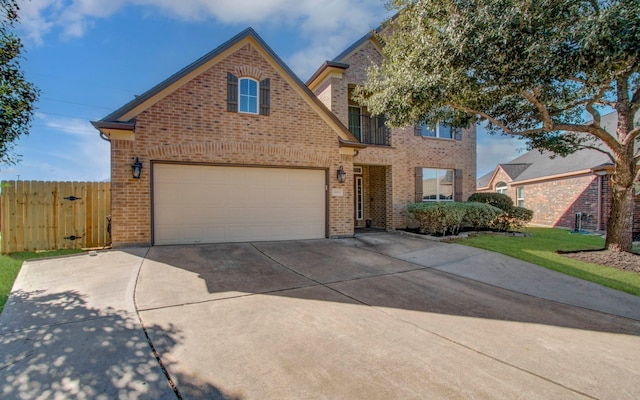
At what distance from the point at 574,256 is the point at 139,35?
707 inches

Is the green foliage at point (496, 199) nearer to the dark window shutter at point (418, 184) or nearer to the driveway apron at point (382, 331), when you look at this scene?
the dark window shutter at point (418, 184)

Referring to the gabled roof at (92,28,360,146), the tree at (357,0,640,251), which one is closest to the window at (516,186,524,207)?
the tree at (357,0,640,251)

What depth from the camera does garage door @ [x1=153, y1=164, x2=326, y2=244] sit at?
8.91 meters

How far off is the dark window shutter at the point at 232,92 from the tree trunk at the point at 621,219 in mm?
11477

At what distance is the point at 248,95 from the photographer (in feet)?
32.4

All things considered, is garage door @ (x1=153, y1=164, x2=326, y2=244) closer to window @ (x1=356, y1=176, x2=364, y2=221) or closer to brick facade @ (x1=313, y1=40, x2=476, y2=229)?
brick facade @ (x1=313, y1=40, x2=476, y2=229)

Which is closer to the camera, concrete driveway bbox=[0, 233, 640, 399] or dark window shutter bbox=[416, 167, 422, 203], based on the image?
concrete driveway bbox=[0, 233, 640, 399]

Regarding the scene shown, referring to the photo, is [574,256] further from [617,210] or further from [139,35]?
[139,35]

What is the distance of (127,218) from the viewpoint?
8391 millimetres

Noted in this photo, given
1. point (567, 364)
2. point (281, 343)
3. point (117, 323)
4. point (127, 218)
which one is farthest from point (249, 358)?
point (127, 218)

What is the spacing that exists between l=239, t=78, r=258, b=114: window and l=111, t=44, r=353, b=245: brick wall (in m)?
0.29

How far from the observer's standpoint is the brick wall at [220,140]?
27.7 feet

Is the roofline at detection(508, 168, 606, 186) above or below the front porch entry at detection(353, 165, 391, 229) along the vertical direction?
above

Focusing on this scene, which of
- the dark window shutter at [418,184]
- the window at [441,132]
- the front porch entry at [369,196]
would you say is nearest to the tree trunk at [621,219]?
the dark window shutter at [418,184]
